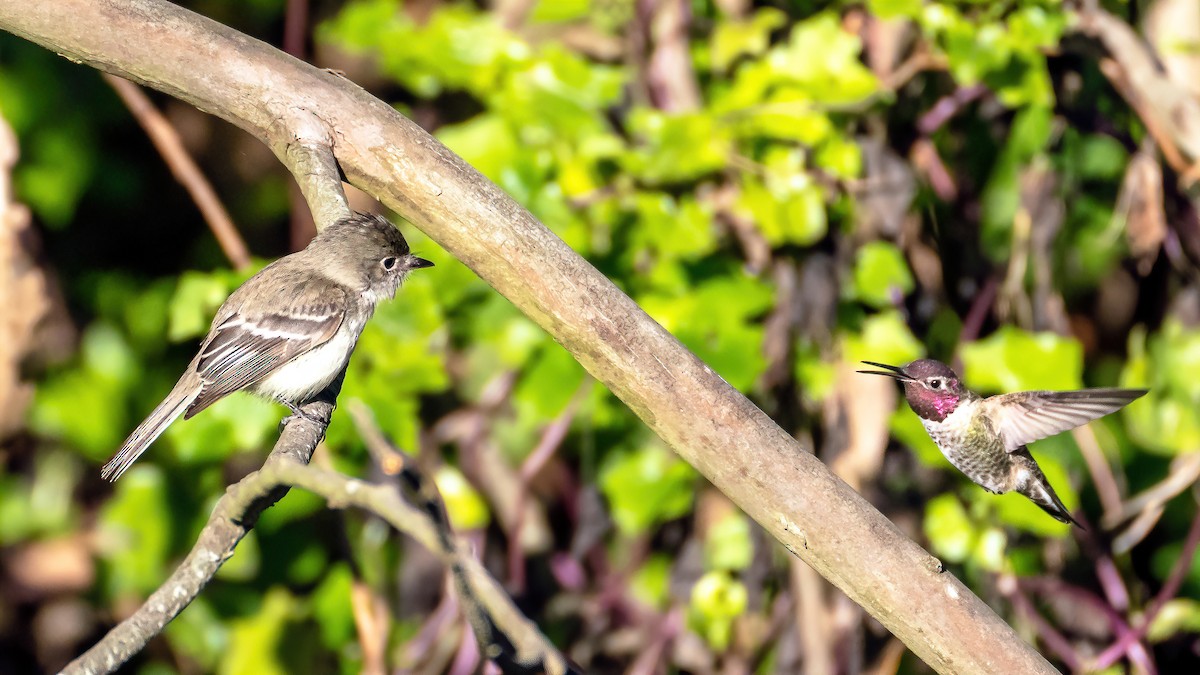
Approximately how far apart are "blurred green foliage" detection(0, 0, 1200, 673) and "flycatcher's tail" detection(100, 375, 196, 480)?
457 mm

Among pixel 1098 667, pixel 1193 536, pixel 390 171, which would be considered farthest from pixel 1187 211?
pixel 390 171

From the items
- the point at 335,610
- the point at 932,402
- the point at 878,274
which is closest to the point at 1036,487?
the point at 932,402

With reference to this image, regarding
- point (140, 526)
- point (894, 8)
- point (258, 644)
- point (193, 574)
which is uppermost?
point (193, 574)

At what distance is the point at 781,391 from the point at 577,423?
33.4 inches

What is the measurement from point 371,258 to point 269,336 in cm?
42

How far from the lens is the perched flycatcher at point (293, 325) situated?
3707 millimetres

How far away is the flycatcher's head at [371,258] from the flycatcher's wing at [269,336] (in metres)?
0.09

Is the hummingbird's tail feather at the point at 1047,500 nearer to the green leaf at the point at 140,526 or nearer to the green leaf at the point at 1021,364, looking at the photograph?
the green leaf at the point at 1021,364

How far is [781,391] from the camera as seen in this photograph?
191 inches

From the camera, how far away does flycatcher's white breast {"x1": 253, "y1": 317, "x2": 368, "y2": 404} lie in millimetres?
3662

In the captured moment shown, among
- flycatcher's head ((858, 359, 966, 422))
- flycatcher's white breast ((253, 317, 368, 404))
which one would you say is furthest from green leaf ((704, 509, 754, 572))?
flycatcher's white breast ((253, 317, 368, 404))

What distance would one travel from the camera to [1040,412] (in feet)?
11.6

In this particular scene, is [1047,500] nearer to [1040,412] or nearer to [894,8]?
[1040,412]

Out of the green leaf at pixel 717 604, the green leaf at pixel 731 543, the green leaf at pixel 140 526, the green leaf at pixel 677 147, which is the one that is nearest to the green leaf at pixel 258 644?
the green leaf at pixel 140 526
